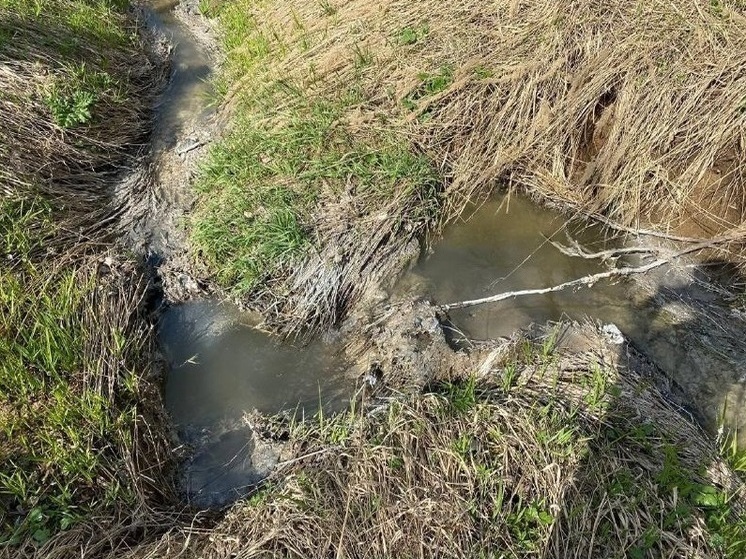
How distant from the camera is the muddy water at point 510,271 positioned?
168 inches

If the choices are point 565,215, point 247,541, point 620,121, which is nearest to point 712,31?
point 620,121

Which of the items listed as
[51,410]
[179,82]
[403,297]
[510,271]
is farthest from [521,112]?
[51,410]

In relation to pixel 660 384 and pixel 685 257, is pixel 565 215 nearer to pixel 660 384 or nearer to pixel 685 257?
pixel 685 257

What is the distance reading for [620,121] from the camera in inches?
188

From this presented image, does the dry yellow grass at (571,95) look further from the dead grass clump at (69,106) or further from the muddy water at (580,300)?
the dead grass clump at (69,106)

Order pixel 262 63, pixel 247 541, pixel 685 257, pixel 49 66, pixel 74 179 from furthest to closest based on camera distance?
1. pixel 262 63
2. pixel 49 66
3. pixel 74 179
4. pixel 685 257
5. pixel 247 541

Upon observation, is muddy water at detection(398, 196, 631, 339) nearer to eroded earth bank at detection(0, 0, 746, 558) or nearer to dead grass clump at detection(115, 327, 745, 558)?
eroded earth bank at detection(0, 0, 746, 558)

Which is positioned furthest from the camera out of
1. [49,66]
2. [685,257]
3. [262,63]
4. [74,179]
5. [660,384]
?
[262,63]

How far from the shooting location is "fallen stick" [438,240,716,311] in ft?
14.2

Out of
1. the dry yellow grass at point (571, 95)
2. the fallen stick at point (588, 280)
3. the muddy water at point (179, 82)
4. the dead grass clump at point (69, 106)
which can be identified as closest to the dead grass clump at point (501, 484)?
the fallen stick at point (588, 280)

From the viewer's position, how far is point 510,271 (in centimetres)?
460

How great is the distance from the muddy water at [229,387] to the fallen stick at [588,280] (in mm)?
1111

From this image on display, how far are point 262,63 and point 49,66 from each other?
205 cm

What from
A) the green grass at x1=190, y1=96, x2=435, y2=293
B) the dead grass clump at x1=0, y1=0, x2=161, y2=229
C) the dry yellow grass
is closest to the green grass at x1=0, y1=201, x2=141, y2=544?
the dead grass clump at x1=0, y1=0, x2=161, y2=229
